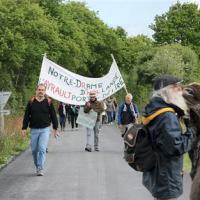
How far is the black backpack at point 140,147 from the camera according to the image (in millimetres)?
6121

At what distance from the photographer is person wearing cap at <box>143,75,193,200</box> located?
20.0 feet

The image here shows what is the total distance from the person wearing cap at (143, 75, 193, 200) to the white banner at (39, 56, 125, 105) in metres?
13.5

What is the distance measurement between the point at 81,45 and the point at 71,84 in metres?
34.8

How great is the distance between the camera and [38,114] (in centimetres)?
1351

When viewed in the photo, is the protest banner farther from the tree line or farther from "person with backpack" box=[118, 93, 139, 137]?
the tree line

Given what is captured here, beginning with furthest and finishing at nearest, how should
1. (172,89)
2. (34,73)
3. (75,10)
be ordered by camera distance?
(75,10), (34,73), (172,89)

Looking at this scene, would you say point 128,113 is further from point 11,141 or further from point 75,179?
point 75,179

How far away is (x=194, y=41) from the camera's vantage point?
67688 mm

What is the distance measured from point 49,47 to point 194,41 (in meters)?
31.2

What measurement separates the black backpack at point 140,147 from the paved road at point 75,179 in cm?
474

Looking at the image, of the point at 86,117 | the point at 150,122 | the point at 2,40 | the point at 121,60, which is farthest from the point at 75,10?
the point at 150,122

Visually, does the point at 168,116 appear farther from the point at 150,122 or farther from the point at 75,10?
the point at 75,10

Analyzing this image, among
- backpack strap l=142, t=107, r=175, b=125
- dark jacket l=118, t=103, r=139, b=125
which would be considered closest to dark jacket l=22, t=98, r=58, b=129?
dark jacket l=118, t=103, r=139, b=125

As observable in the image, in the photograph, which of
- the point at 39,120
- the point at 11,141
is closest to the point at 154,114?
the point at 39,120
